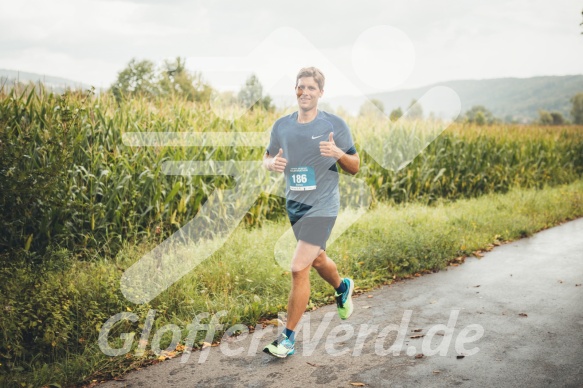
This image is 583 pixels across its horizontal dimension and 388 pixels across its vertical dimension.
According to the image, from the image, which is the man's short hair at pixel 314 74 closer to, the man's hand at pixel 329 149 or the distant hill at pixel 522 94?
the man's hand at pixel 329 149

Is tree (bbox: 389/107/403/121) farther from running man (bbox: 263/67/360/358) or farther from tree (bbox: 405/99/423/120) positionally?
running man (bbox: 263/67/360/358)

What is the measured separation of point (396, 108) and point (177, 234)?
31.4 feet

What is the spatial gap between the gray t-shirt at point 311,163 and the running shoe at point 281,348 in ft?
3.48

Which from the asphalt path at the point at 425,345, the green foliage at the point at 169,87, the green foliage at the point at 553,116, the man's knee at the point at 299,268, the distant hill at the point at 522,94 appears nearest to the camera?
the asphalt path at the point at 425,345

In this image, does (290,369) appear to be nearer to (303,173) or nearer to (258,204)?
(303,173)

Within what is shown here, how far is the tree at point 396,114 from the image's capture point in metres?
14.4

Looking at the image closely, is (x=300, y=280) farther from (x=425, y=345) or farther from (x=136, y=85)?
(x=136, y=85)

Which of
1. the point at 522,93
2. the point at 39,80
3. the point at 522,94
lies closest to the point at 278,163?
the point at 39,80

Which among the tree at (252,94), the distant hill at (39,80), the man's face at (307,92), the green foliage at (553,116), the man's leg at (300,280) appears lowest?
the man's leg at (300,280)

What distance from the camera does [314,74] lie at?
4.48 meters

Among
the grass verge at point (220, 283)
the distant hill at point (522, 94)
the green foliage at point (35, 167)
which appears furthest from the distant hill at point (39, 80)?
the distant hill at point (522, 94)

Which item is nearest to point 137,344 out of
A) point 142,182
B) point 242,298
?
point 242,298

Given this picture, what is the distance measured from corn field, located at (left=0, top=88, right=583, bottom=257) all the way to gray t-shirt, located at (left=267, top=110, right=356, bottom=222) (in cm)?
246

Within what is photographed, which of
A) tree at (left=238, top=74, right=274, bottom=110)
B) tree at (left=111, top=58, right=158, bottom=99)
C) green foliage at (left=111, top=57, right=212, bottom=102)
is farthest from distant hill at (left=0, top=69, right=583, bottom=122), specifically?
tree at (left=238, top=74, right=274, bottom=110)
